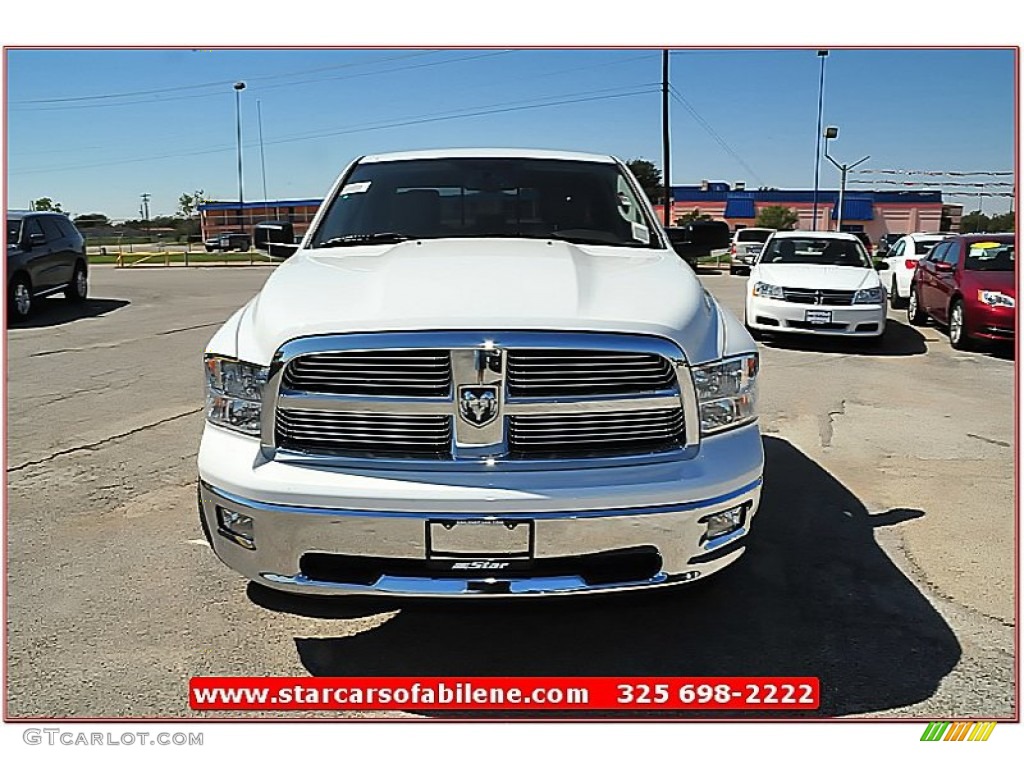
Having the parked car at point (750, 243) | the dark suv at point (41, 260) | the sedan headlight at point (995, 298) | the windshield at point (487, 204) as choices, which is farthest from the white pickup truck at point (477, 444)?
the dark suv at point (41, 260)

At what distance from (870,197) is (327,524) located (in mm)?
8232

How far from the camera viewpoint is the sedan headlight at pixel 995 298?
10.2 m

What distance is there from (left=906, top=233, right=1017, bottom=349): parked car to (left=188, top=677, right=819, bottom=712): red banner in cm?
817

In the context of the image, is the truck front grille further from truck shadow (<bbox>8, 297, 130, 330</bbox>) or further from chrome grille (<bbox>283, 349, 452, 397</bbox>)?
truck shadow (<bbox>8, 297, 130, 330</bbox>)

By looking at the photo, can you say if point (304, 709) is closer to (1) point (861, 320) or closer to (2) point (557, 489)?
(2) point (557, 489)

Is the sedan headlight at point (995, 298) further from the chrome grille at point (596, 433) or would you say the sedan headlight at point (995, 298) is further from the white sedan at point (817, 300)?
the chrome grille at point (596, 433)

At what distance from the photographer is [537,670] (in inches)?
128

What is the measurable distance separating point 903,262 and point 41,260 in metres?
13.2

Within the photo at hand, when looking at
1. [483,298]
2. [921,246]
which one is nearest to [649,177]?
[483,298]

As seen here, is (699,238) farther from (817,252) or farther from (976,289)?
(817,252)

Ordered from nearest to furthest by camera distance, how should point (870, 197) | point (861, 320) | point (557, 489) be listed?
point (557, 489) → point (870, 197) → point (861, 320)

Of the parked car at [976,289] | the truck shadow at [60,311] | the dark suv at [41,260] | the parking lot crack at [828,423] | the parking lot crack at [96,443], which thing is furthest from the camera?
the truck shadow at [60,311]

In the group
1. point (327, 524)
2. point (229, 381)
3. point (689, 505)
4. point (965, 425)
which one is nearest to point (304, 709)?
point (327, 524)

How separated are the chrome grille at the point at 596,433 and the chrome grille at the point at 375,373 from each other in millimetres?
268
